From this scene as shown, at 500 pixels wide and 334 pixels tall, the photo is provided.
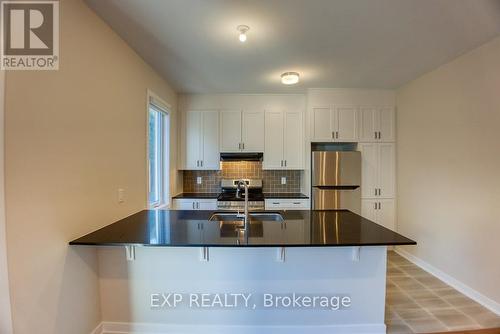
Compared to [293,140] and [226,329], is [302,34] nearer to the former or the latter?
[293,140]

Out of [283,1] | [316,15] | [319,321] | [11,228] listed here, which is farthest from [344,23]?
[11,228]

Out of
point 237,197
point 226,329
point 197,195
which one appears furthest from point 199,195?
point 226,329

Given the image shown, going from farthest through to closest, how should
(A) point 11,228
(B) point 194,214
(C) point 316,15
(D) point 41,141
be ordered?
1. (B) point 194,214
2. (C) point 316,15
3. (D) point 41,141
4. (A) point 11,228

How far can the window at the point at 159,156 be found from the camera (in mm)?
3580

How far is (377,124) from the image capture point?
13.4ft

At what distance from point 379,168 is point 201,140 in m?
2.97

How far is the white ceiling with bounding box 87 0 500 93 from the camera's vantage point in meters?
1.91

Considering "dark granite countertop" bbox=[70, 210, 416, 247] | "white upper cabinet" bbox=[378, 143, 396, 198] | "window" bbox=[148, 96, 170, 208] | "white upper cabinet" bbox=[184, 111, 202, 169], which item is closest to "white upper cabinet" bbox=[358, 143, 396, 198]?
"white upper cabinet" bbox=[378, 143, 396, 198]

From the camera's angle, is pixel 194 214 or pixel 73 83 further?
pixel 194 214

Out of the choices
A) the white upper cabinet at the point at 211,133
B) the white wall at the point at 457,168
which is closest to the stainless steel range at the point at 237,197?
the white upper cabinet at the point at 211,133

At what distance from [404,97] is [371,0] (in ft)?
8.25

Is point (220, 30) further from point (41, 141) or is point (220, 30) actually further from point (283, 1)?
point (41, 141)

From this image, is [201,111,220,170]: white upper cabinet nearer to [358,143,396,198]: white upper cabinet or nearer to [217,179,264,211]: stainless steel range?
[217,179,264,211]: stainless steel range

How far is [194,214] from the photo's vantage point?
2.53 m
